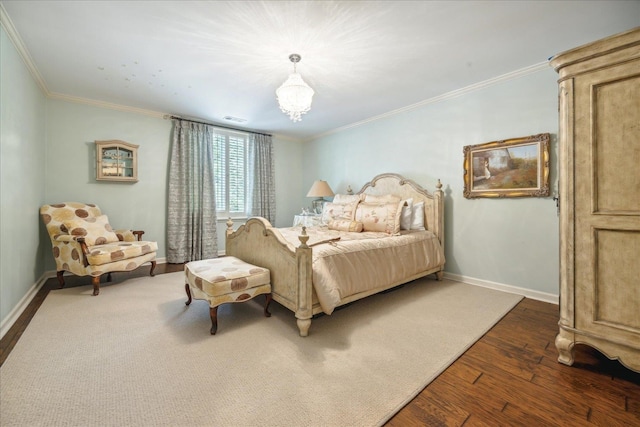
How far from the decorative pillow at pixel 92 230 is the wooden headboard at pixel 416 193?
3.76 meters

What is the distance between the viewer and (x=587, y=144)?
1.58m

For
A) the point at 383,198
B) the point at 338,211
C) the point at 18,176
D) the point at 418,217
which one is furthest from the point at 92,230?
the point at 418,217

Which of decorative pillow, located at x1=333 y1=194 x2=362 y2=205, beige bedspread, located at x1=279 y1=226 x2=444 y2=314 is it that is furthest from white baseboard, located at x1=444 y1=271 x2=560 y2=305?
decorative pillow, located at x1=333 y1=194 x2=362 y2=205

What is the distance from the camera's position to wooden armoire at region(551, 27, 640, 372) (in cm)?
146

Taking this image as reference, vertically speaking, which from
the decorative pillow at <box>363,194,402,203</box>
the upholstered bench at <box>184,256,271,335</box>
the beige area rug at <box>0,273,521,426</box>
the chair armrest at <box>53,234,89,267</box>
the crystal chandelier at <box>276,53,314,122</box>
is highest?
the crystal chandelier at <box>276,53,314,122</box>

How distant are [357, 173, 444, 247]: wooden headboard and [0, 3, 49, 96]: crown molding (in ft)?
13.7

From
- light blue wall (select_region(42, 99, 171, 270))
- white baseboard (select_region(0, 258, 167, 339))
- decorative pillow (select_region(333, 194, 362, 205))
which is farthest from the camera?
decorative pillow (select_region(333, 194, 362, 205))

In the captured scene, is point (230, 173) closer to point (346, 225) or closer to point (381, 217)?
point (346, 225)

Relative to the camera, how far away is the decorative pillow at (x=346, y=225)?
11.4ft

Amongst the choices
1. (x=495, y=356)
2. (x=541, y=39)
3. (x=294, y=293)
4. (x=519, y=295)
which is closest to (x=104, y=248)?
(x=294, y=293)

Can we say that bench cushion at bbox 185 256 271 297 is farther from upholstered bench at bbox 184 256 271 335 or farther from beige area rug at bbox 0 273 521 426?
beige area rug at bbox 0 273 521 426

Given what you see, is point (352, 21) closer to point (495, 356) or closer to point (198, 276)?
point (198, 276)

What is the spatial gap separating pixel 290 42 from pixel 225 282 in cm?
217

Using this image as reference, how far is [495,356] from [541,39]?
107 inches
